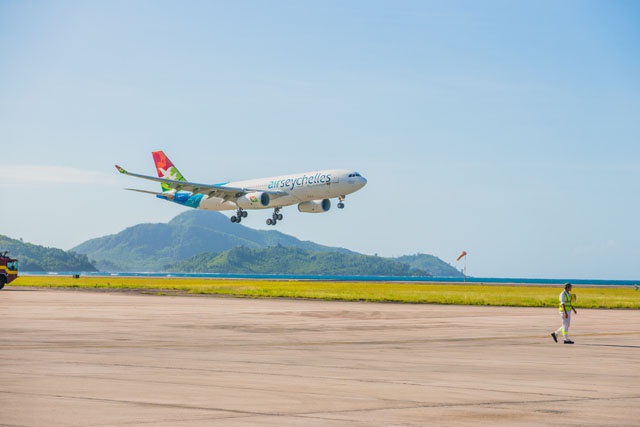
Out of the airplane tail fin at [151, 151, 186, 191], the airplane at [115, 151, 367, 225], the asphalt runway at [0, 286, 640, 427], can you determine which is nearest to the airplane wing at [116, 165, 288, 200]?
the airplane at [115, 151, 367, 225]

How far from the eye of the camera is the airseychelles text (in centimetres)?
8881

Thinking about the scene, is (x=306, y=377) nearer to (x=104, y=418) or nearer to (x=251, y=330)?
(x=104, y=418)

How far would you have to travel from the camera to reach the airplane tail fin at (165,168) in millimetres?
121250

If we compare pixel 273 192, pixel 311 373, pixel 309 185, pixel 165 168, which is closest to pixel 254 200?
pixel 273 192

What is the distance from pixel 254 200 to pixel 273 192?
1974mm

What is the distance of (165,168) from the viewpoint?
12306 centimetres

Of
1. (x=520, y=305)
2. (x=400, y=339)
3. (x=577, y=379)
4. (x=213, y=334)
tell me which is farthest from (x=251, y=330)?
(x=520, y=305)

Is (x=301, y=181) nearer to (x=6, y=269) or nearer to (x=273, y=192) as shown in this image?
(x=273, y=192)

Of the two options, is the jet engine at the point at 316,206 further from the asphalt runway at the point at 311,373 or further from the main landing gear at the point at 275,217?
the asphalt runway at the point at 311,373

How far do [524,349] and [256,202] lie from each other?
6813 cm

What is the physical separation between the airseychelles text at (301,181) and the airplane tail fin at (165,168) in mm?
28683

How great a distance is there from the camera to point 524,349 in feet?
86.8

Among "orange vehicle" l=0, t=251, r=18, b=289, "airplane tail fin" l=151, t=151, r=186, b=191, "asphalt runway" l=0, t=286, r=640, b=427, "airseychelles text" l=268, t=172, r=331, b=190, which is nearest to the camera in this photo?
"asphalt runway" l=0, t=286, r=640, b=427

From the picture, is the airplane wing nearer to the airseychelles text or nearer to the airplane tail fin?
the airseychelles text
